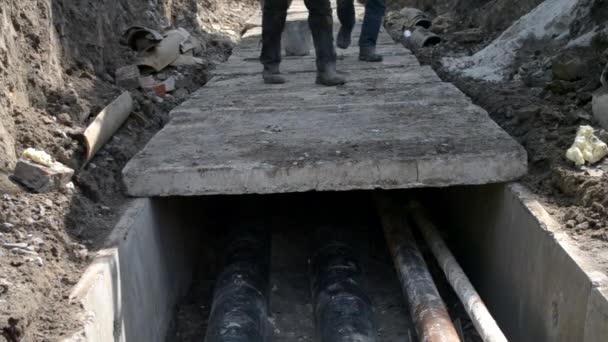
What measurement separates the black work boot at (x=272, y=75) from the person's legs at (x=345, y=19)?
1.24m

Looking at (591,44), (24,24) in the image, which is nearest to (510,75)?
(591,44)

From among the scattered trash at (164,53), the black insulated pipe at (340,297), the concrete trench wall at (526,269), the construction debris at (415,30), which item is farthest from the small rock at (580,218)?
the construction debris at (415,30)

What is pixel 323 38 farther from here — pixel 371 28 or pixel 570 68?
pixel 570 68

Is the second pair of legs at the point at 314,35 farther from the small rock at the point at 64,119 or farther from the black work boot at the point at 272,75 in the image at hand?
the small rock at the point at 64,119

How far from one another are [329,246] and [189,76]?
9.13 feet

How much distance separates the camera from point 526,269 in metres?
3.78

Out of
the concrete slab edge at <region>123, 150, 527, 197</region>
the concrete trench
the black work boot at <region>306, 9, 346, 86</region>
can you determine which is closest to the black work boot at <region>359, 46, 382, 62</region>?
the black work boot at <region>306, 9, 346, 86</region>

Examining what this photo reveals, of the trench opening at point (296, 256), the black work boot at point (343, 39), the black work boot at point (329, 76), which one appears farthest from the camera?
the black work boot at point (343, 39)

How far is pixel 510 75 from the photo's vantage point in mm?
6059

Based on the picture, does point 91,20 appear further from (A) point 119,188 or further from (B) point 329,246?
(B) point 329,246

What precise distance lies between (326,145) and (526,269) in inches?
54.4

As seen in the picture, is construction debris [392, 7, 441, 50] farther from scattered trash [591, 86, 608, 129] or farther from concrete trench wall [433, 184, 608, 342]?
scattered trash [591, 86, 608, 129]

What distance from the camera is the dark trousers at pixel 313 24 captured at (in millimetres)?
5840

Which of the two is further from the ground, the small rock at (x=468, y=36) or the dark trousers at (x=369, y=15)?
the dark trousers at (x=369, y=15)
